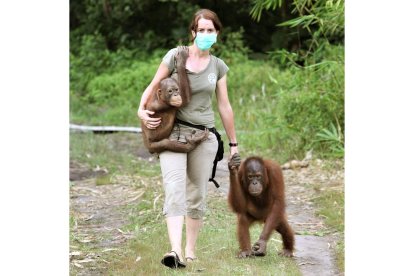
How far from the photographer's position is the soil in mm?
5441

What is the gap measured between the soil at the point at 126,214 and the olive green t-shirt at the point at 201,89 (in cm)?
109

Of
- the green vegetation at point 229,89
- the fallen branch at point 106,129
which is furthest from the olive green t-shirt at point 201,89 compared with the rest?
the fallen branch at point 106,129

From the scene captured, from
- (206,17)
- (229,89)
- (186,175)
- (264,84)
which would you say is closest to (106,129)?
(229,89)

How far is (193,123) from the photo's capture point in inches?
195

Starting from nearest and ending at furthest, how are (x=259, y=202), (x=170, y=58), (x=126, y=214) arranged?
(x=170, y=58)
(x=259, y=202)
(x=126, y=214)

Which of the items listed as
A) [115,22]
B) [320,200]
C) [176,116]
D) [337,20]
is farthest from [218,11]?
[176,116]

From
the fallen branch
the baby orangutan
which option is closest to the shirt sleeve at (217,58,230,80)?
the baby orangutan

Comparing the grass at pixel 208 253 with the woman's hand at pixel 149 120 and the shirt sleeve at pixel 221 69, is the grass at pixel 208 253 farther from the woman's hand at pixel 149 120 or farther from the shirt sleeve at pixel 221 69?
the shirt sleeve at pixel 221 69

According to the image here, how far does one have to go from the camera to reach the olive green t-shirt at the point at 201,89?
15.8 ft

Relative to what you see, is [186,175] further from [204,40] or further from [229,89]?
[229,89]

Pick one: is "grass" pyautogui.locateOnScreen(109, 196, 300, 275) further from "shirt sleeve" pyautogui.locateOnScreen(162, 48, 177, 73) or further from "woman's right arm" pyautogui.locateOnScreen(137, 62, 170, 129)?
"shirt sleeve" pyautogui.locateOnScreen(162, 48, 177, 73)

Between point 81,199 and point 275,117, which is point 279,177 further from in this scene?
point 275,117

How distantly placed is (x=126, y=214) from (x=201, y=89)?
2485 millimetres
